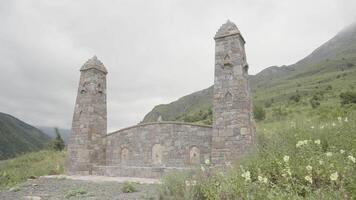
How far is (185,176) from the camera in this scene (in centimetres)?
521

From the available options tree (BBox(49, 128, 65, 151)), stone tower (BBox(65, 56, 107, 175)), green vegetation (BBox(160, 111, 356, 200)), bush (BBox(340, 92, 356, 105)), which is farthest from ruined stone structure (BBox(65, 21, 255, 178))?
bush (BBox(340, 92, 356, 105))

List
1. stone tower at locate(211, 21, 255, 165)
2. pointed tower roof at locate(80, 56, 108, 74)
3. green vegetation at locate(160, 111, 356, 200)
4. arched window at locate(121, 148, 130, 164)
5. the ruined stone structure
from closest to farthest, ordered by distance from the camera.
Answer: green vegetation at locate(160, 111, 356, 200) < stone tower at locate(211, 21, 255, 165) < the ruined stone structure < arched window at locate(121, 148, 130, 164) < pointed tower roof at locate(80, 56, 108, 74)

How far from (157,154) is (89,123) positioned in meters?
3.14

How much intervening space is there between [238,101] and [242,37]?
247cm

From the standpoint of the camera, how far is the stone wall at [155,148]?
10.4 m

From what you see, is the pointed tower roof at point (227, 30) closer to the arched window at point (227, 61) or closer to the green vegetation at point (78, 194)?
the arched window at point (227, 61)

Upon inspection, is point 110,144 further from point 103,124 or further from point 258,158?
point 258,158

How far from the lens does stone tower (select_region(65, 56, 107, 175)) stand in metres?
11.9

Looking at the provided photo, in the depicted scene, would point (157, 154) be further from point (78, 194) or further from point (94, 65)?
point (78, 194)

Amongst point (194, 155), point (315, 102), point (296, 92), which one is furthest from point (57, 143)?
point (296, 92)

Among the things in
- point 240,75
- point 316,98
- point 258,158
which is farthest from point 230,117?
point 316,98

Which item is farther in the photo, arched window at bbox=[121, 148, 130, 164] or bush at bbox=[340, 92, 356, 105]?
bush at bbox=[340, 92, 356, 105]

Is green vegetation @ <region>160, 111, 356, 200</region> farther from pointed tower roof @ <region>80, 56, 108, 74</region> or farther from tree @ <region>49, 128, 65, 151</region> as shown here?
tree @ <region>49, 128, 65, 151</region>

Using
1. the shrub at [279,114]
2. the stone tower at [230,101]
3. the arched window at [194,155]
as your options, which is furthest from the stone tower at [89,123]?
the shrub at [279,114]
